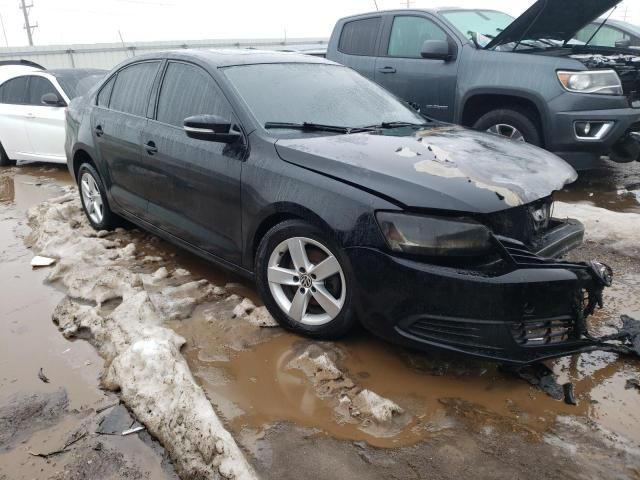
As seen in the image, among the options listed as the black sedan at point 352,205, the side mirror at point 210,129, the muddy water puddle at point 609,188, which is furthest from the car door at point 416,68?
the side mirror at point 210,129

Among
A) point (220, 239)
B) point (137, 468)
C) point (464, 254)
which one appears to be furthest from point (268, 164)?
point (137, 468)

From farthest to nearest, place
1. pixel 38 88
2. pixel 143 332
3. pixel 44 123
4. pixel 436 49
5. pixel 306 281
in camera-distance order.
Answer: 1. pixel 38 88
2. pixel 44 123
3. pixel 436 49
4. pixel 143 332
5. pixel 306 281

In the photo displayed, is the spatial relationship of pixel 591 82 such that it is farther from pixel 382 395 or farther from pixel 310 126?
pixel 382 395

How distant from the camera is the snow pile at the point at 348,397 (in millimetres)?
2459

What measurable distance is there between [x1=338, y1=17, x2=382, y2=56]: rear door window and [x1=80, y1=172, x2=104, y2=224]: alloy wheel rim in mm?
3755

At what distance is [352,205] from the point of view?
2715 millimetres

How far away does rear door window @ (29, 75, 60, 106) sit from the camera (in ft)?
26.9

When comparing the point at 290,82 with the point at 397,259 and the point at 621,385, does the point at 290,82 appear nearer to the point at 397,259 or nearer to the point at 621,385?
the point at 397,259

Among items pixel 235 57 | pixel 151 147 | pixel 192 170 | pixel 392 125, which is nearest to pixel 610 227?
pixel 392 125

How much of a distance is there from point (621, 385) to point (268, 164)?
7.00ft

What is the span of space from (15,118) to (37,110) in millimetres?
625

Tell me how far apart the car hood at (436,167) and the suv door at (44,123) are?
5991 millimetres

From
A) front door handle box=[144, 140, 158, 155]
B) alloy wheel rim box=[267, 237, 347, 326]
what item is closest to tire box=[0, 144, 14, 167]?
front door handle box=[144, 140, 158, 155]

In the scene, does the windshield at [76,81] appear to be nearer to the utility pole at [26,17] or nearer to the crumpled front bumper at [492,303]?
the crumpled front bumper at [492,303]
